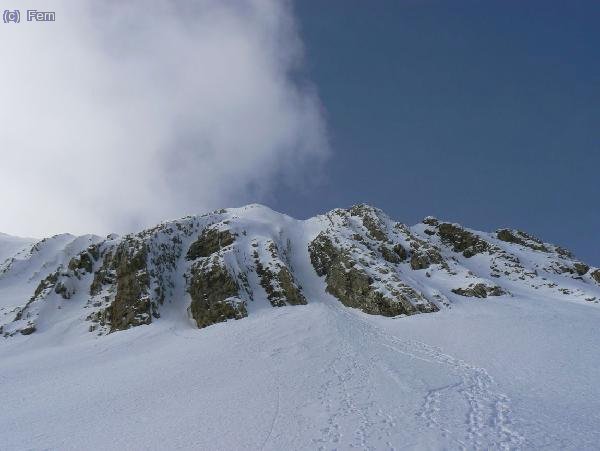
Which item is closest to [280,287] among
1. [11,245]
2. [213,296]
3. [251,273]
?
[251,273]

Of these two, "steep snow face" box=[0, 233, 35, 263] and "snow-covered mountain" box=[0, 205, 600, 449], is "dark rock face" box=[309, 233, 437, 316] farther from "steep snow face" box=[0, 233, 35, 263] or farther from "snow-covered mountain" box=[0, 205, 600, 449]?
→ "steep snow face" box=[0, 233, 35, 263]

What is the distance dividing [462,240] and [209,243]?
156ft

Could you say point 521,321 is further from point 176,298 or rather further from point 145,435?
point 176,298

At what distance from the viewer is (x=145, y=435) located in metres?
18.1

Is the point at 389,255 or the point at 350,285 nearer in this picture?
the point at 350,285

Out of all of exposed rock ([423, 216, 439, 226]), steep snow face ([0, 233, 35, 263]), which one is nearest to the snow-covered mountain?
exposed rock ([423, 216, 439, 226])

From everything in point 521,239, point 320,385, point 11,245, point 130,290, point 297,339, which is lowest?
point 320,385

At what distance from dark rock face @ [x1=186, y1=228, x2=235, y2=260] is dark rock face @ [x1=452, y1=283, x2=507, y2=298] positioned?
34.1 metres

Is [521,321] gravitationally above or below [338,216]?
below

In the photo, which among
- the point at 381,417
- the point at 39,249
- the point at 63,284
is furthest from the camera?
the point at 39,249

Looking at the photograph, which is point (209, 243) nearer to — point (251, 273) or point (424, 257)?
point (251, 273)

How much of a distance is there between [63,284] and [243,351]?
3664 centimetres

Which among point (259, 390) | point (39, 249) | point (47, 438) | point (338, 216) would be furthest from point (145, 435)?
point (39, 249)

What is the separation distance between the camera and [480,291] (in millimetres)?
50594
